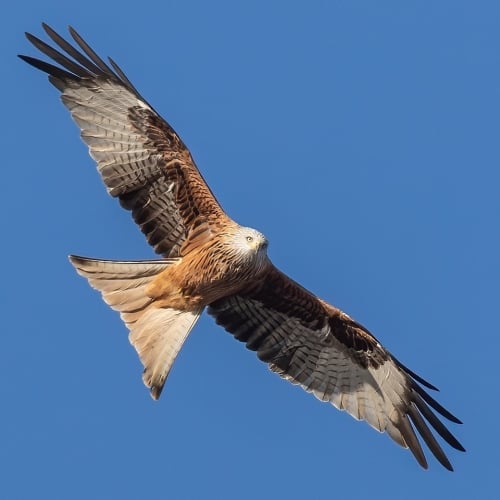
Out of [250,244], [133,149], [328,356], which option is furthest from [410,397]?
[133,149]

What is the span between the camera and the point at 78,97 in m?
13.0

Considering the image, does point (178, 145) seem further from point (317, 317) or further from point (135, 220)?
point (317, 317)

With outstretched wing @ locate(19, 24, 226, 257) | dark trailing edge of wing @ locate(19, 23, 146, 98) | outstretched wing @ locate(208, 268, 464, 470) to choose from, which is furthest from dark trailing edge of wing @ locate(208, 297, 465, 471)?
dark trailing edge of wing @ locate(19, 23, 146, 98)

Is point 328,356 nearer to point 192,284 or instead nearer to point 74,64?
point 192,284

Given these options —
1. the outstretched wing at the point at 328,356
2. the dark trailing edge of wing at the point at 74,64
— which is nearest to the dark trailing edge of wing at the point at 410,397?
the outstretched wing at the point at 328,356

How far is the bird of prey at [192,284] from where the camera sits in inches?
498

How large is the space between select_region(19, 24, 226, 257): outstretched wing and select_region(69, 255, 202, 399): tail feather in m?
0.44

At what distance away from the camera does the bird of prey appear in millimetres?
12648

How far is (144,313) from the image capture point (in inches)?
503

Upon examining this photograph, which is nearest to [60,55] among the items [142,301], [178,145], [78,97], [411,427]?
[78,97]

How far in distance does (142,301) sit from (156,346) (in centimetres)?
51

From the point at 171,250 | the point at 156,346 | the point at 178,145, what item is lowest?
the point at 156,346

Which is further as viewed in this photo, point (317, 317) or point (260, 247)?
point (317, 317)

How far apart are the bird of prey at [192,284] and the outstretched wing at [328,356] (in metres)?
0.01
